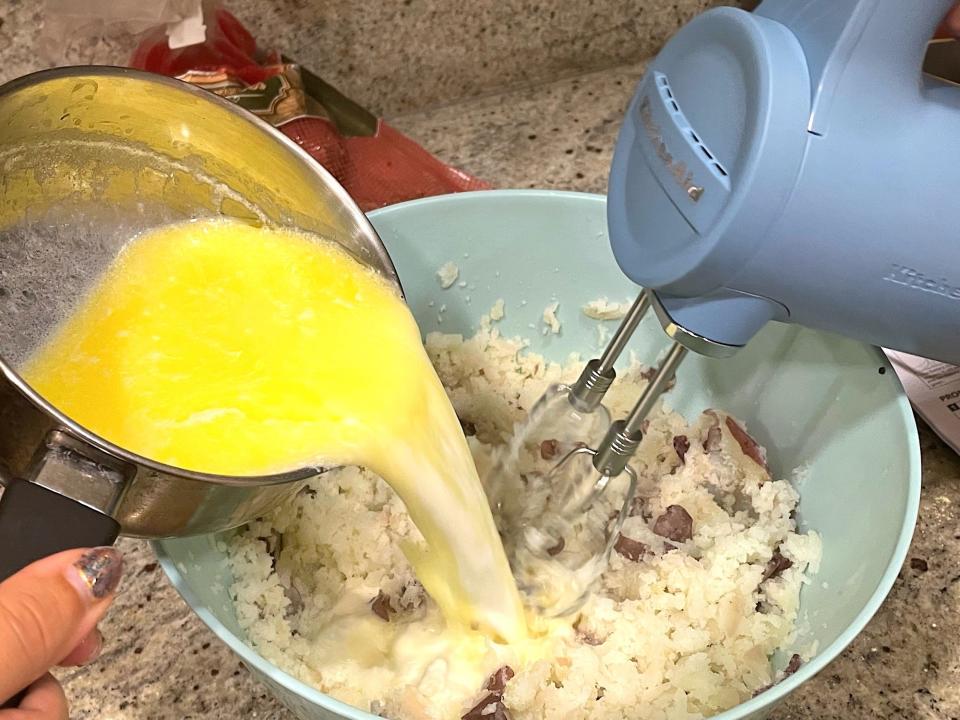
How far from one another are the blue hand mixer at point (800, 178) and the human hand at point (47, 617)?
381 millimetres

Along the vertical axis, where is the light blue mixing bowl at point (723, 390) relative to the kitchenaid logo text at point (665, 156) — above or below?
below

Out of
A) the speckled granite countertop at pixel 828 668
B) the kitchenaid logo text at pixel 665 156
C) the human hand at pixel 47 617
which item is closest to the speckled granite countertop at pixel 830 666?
the speckled granite countertop at pixel 828 668

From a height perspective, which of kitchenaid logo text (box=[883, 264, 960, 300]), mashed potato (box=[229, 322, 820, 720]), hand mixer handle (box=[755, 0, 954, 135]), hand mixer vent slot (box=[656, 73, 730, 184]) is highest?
hand mixer handle (box=[755, 0, 954, 135])

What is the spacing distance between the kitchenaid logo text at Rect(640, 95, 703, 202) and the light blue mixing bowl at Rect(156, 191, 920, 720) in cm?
26

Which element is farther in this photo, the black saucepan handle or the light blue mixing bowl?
the light blue mixing bowl

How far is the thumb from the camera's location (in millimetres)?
416

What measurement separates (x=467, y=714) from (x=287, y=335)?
33 cm

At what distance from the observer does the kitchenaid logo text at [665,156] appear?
555 mm

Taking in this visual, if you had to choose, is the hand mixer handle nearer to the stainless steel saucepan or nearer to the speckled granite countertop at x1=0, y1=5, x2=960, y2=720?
the stainless steel saucepan

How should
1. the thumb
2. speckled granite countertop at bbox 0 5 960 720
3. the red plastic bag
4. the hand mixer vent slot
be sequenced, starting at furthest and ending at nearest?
1. the red plastic bag
2. speckled granite countertop at bbox 0 5 960 720
3. the hand mixer vent slot
4. the thumb

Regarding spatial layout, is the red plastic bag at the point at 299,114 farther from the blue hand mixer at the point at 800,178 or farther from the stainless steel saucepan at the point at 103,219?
the blue hand mixer at the point at 800,178

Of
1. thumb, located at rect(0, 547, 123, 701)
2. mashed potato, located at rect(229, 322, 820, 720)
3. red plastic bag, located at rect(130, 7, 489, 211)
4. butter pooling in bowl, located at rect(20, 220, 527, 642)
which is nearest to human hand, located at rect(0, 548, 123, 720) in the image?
thumb, located at rect(0, 547, 123, 701)

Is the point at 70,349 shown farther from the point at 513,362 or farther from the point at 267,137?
the point at 513,362

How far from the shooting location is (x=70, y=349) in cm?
64
